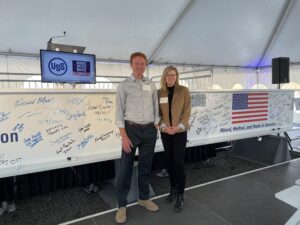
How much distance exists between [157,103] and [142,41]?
4905mm

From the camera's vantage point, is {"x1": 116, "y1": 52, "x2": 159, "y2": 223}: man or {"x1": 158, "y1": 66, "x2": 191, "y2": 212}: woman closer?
{"x1": 116, "y1": 52, "x2": 159, "y2": 223}: man

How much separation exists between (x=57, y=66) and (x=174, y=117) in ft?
4.95

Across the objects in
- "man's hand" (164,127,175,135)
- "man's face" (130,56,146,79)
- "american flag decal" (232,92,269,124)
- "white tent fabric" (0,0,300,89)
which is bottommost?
"man's hand" (164,127,175,135)

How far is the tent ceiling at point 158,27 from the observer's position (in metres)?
5.04

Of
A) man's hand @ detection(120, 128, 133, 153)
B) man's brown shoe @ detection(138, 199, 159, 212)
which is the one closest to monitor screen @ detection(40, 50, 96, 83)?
man's hand @ detection(120, 128, 133, 153)

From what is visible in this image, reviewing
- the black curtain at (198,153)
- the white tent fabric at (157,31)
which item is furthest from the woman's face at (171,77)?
the white tent fabric at (157,31)

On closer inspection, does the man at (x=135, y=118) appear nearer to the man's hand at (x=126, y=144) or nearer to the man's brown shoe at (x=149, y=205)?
the man's hand at (x=126, y=144)

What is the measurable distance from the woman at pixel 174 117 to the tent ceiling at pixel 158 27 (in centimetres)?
385

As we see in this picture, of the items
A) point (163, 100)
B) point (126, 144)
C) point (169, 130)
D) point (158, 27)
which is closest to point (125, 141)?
point (126, 144)

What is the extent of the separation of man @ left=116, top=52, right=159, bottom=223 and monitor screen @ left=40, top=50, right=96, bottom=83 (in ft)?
3.42

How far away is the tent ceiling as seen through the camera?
5.04 m

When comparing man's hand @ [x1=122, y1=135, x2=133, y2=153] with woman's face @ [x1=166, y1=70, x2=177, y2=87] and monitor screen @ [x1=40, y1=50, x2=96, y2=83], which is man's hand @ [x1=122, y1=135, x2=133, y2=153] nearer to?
woman's face @ [x1=166, y1=70, x2=177, y2=87]

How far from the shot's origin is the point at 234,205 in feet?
7.51

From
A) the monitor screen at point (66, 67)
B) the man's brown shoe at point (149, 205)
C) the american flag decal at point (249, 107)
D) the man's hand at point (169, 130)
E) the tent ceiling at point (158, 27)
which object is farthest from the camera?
the tent ceiling at point (158, 27)
